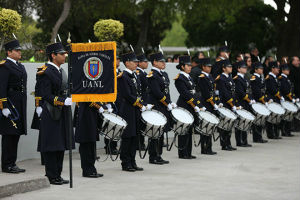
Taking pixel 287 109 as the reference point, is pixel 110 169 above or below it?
below

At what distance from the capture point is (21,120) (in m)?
11.3

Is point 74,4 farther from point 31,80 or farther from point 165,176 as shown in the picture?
point 165,176

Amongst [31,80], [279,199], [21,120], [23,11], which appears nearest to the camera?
[279,199]

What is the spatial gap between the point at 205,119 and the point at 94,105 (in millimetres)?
3335

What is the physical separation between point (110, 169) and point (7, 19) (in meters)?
3.92

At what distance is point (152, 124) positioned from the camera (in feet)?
39.1

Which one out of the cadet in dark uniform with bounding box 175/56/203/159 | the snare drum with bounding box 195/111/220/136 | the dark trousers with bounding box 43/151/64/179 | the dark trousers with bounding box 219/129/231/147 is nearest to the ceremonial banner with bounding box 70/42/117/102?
the dark trousers with bounding box 43/151/64/179

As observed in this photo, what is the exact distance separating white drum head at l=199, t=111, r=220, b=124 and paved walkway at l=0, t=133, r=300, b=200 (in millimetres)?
767

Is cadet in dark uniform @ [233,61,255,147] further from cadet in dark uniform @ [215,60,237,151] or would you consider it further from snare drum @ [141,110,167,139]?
snare drum @ [141,110,167,139]

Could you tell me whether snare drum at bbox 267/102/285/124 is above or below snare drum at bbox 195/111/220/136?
above

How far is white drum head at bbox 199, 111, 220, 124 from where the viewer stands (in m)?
13.5

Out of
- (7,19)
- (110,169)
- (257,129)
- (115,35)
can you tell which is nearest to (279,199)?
(110,169)

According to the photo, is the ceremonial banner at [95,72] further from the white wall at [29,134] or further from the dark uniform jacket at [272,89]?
the dark uniform jacket at [272,89]

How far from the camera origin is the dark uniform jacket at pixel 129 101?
Result: 11.7 m
